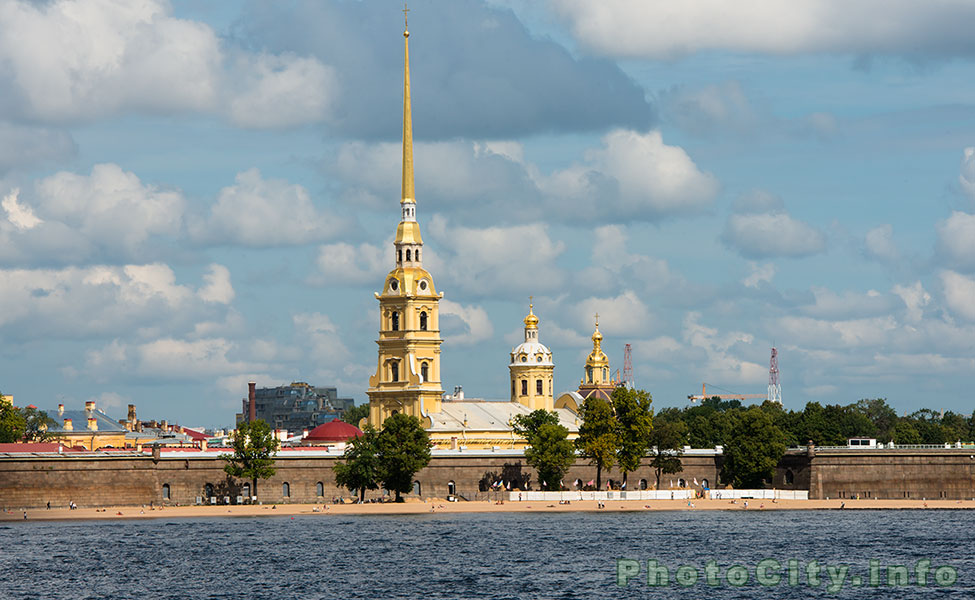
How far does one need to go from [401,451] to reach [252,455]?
11.8 meters

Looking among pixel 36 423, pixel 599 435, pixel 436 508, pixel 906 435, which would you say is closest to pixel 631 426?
pixel 599 435

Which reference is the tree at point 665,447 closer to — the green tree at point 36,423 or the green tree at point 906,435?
the green tree at point 906,435

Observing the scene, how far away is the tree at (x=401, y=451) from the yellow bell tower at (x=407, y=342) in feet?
63.4

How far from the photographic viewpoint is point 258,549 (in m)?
99.2

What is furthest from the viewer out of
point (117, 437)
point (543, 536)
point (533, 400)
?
point (117, 437)

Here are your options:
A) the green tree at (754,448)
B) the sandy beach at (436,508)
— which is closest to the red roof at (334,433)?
the sandy beach at (436,508)

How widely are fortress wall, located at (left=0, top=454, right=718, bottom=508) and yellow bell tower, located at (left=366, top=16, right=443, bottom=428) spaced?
565 inches

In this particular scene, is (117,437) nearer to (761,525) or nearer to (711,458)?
(711,458)

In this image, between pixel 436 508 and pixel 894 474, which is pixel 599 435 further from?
pixel 894 474

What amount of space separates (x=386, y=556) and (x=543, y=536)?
15.0 m

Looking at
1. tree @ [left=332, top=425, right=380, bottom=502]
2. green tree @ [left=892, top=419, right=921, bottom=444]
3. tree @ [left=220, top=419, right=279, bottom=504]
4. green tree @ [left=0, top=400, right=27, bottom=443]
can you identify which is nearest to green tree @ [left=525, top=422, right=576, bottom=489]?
tree @ [left=332, top=425, right=380, bottom=502]

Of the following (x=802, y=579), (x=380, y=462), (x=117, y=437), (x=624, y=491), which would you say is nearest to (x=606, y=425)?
(x=624, y=491)

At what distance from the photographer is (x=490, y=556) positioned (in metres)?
93.8

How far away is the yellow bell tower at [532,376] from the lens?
17600 cm
